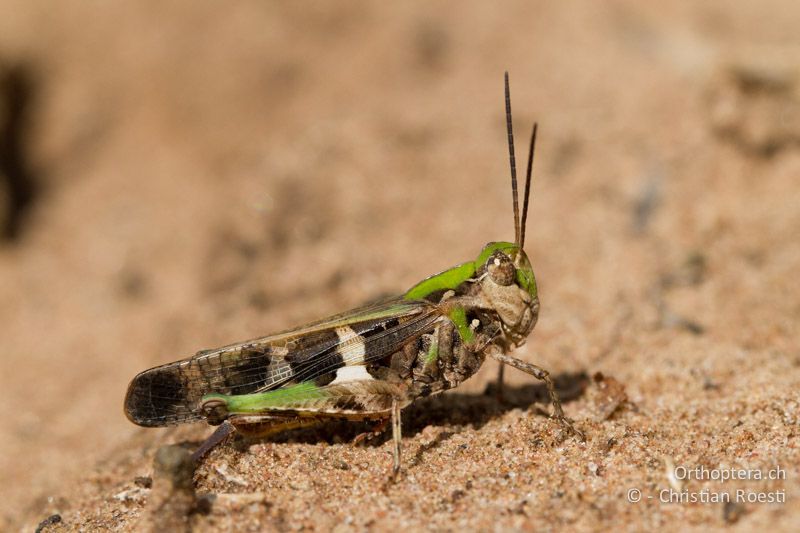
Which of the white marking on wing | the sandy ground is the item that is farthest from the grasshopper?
the sandy ground

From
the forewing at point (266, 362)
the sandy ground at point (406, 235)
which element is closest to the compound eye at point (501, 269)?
the forewing at point (266, 362)

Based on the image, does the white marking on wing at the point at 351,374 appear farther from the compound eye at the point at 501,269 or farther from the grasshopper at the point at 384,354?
the compound eye at the point at 501,269

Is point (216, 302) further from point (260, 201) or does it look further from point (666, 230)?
point (666, 230)

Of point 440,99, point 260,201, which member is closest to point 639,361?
point 260,201

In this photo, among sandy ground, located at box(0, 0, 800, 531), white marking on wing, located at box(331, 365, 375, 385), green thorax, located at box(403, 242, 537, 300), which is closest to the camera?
sandy ground, located at box(0, 0, 800, 531)

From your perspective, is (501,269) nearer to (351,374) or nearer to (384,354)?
(384,354)

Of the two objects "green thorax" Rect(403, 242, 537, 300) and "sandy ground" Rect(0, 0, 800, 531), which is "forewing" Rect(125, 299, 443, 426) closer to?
"green thorax" Rect(403, 242, 537, 300)

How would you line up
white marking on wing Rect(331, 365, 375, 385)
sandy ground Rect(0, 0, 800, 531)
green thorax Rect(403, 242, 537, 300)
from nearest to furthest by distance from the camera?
sandy ground Rect(0, 0, 800, 531), white marking on wing Rect(331, 365, 375, 385), green thorax Rect(403, 242, 537, 300)
